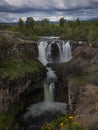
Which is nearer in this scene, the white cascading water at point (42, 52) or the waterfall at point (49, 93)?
the waterfall at point (49, 93)

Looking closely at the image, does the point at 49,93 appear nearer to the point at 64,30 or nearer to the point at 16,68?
the point at 16,68

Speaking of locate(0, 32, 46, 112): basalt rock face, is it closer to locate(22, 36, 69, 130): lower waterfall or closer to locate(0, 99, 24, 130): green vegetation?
locate(0, 99, 24, 130): green vegetation

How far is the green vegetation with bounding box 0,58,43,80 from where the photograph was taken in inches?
1887

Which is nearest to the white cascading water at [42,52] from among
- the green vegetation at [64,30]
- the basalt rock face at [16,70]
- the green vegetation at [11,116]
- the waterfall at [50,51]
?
the waterfall at [50,51]

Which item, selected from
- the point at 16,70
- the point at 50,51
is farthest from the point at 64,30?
the point at 16,70

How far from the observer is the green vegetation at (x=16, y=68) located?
4794cm

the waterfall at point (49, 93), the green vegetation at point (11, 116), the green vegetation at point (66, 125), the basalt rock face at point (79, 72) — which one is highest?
the green vegetation at point (66, 125)

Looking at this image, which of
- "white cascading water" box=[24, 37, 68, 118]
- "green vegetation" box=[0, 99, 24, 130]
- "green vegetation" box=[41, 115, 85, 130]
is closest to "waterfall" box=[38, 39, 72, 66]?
"white cascading water" box=[24, 37, 68, 118]

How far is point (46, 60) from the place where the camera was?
6531cm

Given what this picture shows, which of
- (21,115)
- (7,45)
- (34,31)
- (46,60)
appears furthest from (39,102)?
(34,31)

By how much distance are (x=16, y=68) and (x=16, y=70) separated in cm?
104

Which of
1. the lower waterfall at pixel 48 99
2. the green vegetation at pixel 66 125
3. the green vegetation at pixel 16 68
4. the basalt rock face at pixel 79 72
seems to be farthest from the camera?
the green vegetation at pixel 16 68

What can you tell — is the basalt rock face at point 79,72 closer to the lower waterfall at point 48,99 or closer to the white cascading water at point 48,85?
the white cascading water at point 48,85

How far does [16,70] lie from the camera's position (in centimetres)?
5056
